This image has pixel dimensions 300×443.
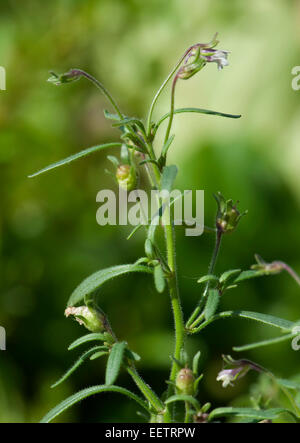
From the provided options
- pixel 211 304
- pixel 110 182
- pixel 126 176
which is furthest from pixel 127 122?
pixel 110 182

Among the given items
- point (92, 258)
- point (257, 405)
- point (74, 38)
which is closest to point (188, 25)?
point (74, 38)

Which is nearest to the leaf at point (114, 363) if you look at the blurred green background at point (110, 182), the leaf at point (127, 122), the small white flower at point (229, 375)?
the small white flower at point (229, 375)

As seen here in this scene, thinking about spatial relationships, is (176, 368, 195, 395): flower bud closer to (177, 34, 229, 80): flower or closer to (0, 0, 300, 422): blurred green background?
(177, 34, 229, 80): flower

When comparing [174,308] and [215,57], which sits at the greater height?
[215,57]

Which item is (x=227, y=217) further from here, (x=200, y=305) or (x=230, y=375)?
(x=230, y=375)

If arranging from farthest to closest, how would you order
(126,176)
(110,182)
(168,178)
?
(110,182) → (126,176) → (168,178)

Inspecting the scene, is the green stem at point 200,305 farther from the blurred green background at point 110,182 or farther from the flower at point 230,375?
the blurred green background at point 110,182
